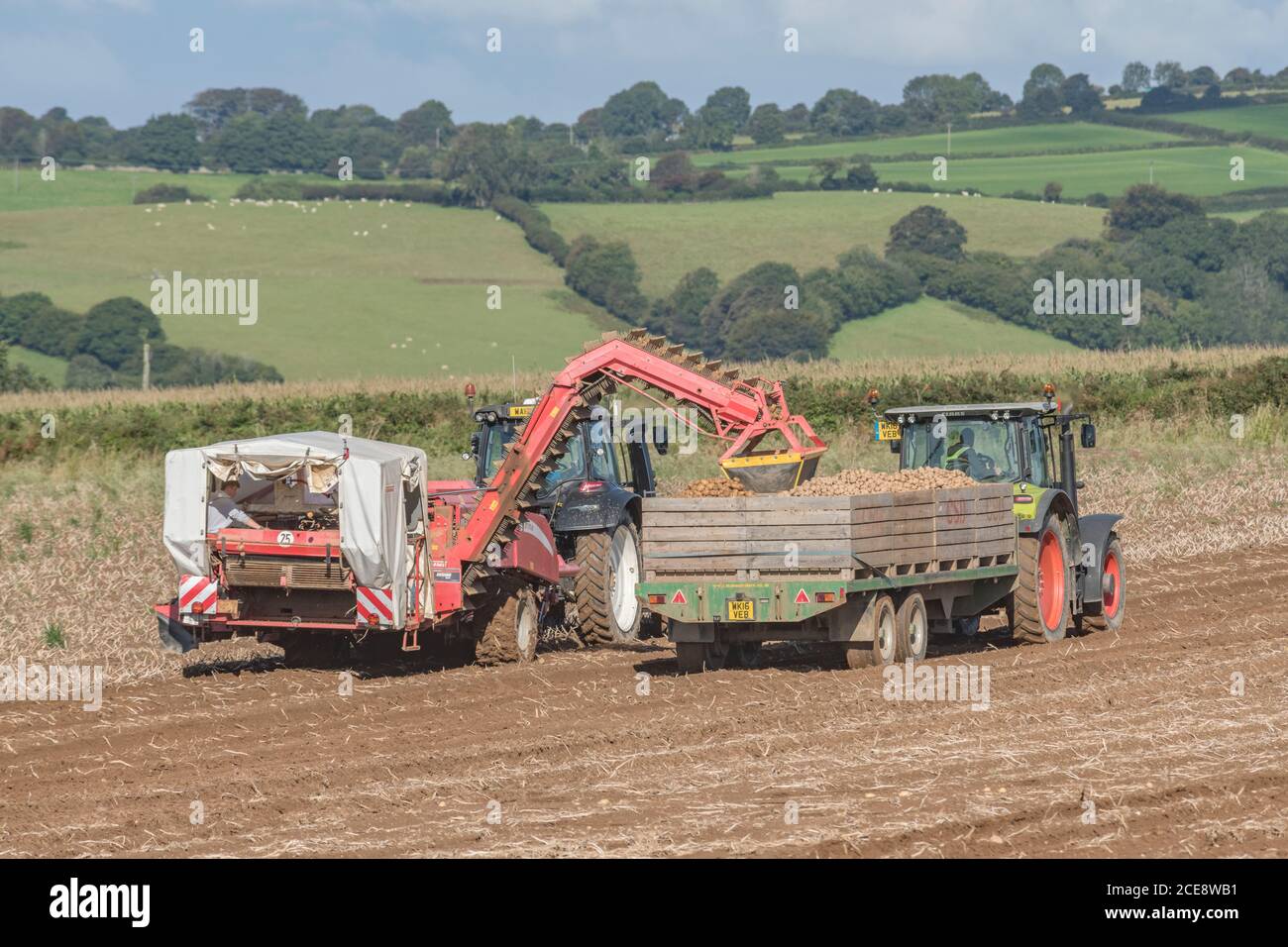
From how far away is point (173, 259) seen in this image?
89562 millimetres

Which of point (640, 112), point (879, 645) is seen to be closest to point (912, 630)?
point (879, 645)

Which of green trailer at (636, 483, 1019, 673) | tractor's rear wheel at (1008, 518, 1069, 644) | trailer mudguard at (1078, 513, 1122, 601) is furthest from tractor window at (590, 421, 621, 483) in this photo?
trailer mudguard at (1078, 513, 1122, 601)

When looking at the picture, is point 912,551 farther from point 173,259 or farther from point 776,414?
point 173,259

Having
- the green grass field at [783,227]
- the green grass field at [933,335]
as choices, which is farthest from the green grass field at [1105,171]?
the green grass field at [933,335]

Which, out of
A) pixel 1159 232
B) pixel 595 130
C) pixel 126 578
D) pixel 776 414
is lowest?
pixel 126 578

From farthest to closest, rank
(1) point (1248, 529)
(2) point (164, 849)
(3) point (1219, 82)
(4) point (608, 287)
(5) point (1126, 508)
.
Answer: (3) point (1219, 82) < (4) point (608, 287) < (5) point (1126, 508) < (1) point (1248, 529) < (2) point (164, 849)

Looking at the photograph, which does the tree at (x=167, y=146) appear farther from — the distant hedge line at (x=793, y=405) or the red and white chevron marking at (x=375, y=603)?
the red and white chevron marking at (x=375, y=603)

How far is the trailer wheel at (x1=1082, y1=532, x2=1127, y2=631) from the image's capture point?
18.2m

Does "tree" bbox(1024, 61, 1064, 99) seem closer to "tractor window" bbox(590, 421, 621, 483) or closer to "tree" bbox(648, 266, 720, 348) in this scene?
"tree" bbox(648, 266, 720, 348)

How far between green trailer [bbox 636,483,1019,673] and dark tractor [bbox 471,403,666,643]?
156 centimetres

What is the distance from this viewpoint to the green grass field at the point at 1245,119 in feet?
410

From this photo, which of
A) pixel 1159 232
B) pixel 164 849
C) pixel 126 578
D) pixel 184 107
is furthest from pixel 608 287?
pixel 184 107

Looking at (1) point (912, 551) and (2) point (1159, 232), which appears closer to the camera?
(1) point (912, 551)

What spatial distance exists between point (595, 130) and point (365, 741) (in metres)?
149
